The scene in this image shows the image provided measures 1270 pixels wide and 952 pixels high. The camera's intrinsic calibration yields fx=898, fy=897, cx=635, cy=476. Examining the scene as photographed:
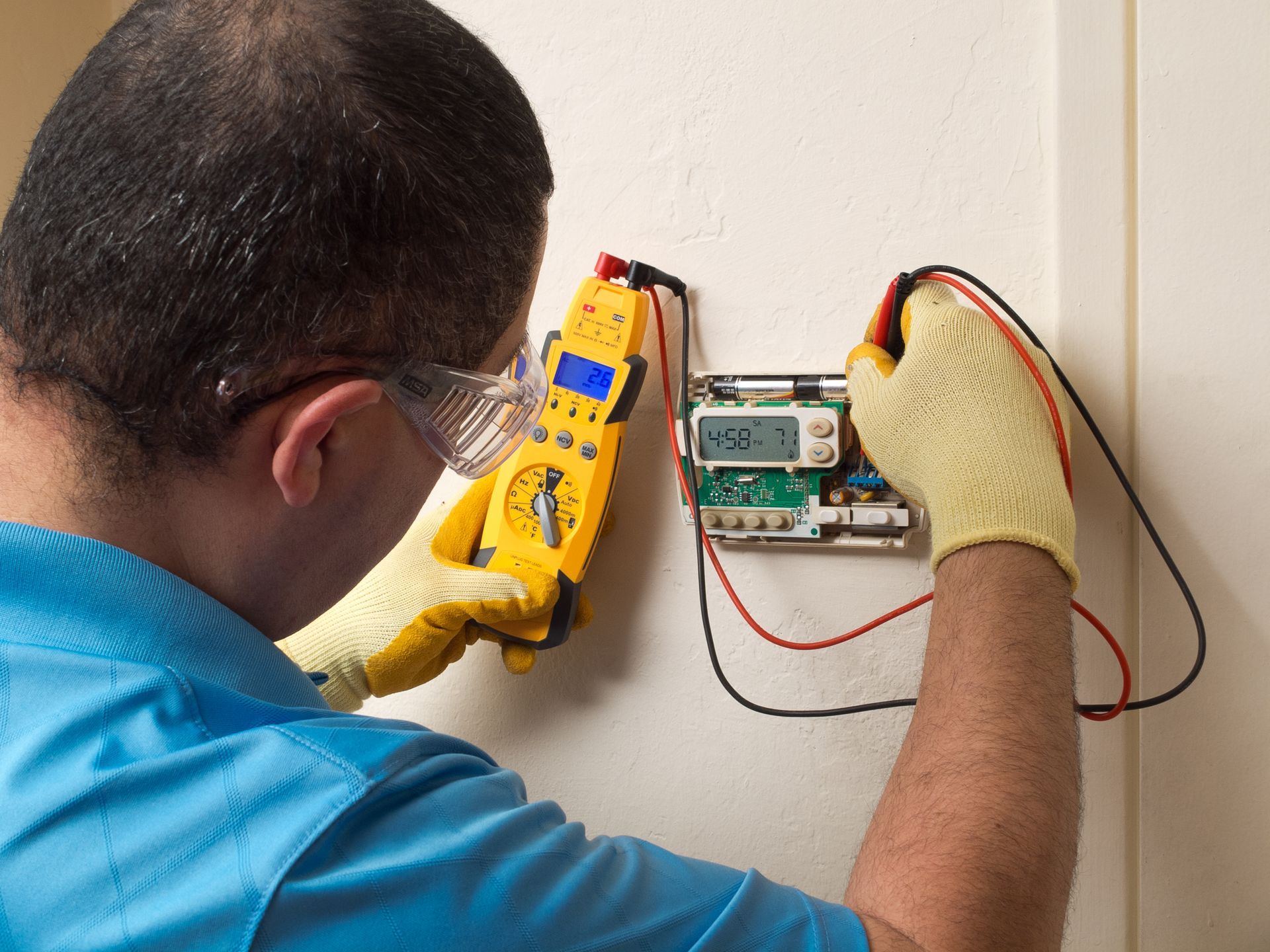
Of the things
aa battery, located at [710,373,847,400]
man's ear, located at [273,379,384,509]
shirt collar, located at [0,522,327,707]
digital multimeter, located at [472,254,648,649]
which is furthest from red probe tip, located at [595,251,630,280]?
shirt collar, located at [0,522,327,707]

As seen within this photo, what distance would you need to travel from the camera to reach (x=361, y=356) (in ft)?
1.86

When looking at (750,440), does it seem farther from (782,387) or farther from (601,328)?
(601,328)

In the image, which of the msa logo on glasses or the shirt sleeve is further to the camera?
the msa logo on glasses

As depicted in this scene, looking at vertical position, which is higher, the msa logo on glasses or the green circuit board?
the msa logo on glasses

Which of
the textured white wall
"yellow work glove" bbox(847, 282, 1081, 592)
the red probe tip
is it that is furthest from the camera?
the red probe tip

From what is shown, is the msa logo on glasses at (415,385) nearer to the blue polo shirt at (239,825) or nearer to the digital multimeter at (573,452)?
the blue polo shirt at (239,825)

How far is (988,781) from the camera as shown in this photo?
2.10ft

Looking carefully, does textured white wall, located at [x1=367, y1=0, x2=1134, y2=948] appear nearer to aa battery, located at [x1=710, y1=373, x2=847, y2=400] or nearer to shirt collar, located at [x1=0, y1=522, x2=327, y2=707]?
aa battery, located at [x1=710, y1=373, x2=847, y2=400]

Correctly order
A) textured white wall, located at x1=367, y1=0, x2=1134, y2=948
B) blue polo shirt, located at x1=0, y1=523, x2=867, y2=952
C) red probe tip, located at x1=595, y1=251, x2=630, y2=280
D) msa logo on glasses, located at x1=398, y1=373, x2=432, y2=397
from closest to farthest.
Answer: blue polo shirt, located at x1=0, y1=523, x2=867, y2=952 < msa logo on glasses, located at x1=398, y1=373, x2=432, y2=397 < textured white wall, located at x1=367, y1=0, x2=1134, y2=948 < red probe tip, located at x1=595, y1=251, x2=630, y2=280

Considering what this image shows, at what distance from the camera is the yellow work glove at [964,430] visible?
0.77 metres

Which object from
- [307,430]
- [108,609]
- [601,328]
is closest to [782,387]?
[601,328]

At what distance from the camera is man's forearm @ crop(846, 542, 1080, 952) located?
A: 60cm

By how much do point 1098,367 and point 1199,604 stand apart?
0.25 m

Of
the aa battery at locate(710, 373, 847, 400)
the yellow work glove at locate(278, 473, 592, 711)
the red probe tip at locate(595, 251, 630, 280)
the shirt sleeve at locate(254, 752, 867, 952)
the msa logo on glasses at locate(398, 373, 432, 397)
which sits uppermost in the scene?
the red probe tip at locate(595, 251, 630, 280)
